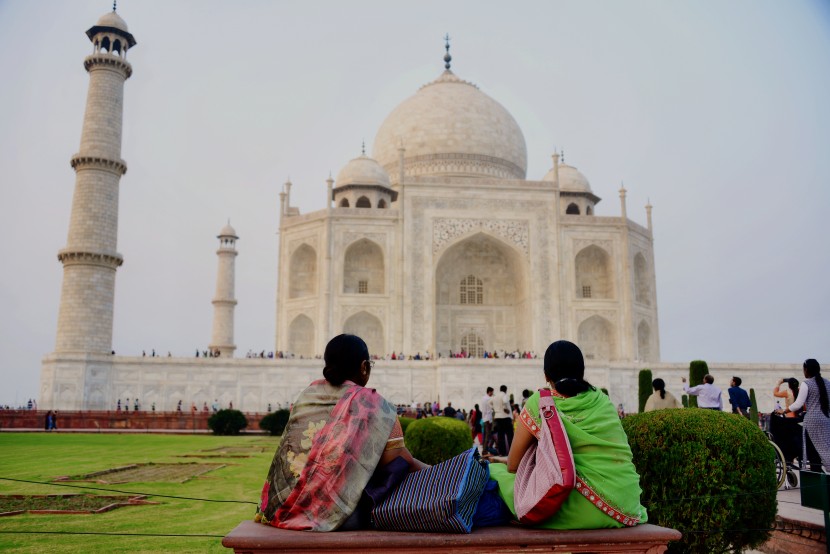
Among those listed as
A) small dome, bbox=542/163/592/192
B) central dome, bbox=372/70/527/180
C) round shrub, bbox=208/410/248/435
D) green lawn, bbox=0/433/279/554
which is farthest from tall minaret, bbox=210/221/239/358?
green lawn, bbox=0/433/279/554

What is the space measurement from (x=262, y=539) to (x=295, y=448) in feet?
1.30

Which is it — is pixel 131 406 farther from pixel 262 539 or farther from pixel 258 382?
pixel 262 539

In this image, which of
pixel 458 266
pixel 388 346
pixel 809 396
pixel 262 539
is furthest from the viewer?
pixel 458 266

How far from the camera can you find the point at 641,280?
90.4 ft

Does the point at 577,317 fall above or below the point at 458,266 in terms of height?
below

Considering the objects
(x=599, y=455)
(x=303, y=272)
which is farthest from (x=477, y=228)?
(x=599, y=455)

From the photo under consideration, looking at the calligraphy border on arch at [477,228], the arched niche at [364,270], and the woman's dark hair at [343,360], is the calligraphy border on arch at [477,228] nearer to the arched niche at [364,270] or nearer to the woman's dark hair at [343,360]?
the arched niche at [364,270]

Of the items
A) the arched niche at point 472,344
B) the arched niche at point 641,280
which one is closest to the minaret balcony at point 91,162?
the arched niche at point 472,344

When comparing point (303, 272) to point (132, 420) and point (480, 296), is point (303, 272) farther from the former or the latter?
point (132, 420)

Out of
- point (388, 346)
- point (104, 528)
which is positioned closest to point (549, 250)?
point (388, 346)

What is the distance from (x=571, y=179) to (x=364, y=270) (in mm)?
9621

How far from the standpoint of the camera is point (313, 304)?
25109mm

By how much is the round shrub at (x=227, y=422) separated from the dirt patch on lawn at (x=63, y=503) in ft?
36.6

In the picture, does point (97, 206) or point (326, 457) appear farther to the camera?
point (97, 206)
